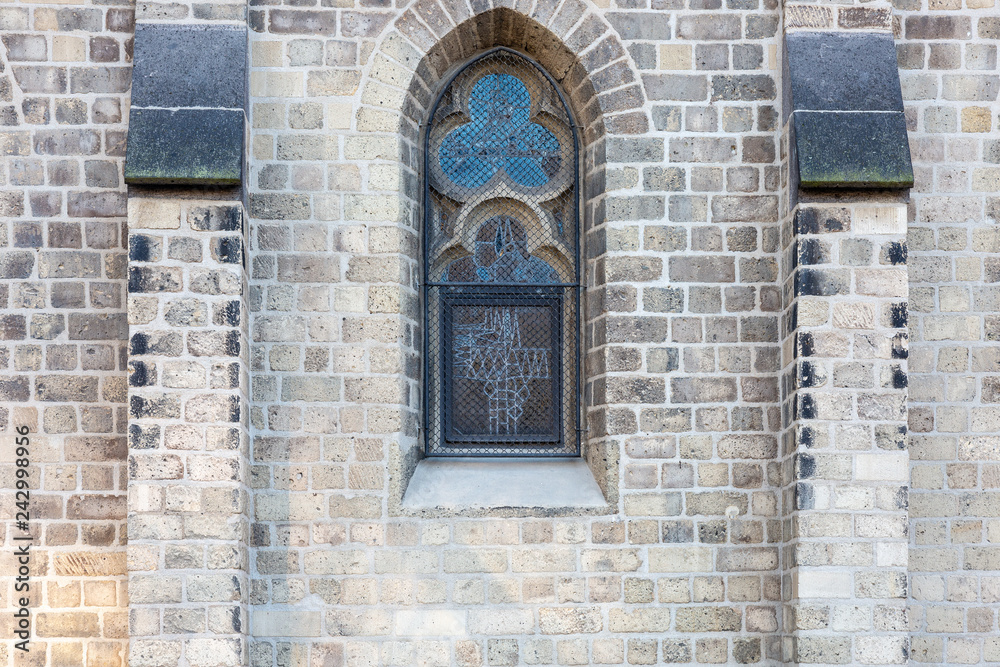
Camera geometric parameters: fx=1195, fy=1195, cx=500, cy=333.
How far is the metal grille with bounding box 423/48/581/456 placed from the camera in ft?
21.8

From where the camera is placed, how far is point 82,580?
6.11 m

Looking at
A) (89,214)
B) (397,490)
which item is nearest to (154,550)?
(397,490)

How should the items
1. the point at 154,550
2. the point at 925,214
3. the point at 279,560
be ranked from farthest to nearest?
the point at 925,214
the point at 279,560
the point at 154,550

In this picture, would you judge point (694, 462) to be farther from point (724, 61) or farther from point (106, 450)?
point (106, 450)

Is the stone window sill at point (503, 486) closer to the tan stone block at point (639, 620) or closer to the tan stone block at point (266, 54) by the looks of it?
the tan stone block at point (639, 620)

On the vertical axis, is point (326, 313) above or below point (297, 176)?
below

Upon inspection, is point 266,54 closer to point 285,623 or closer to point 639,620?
point 285,623

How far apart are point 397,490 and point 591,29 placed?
266 cm

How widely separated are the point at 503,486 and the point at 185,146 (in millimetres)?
2381

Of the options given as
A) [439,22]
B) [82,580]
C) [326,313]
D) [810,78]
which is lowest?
[82,580]

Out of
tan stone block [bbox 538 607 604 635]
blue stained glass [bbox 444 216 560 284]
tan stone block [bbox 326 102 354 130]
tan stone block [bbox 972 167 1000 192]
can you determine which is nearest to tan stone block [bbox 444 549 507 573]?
tan stone block [bbox 538 607 604 635]

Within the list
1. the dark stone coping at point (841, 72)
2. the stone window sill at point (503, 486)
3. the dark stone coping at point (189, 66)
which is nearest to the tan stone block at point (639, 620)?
the stone window sill at point (503, 486)

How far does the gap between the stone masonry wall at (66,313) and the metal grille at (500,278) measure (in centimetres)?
169

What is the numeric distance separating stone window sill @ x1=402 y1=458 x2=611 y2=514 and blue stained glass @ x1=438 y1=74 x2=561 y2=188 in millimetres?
1566
